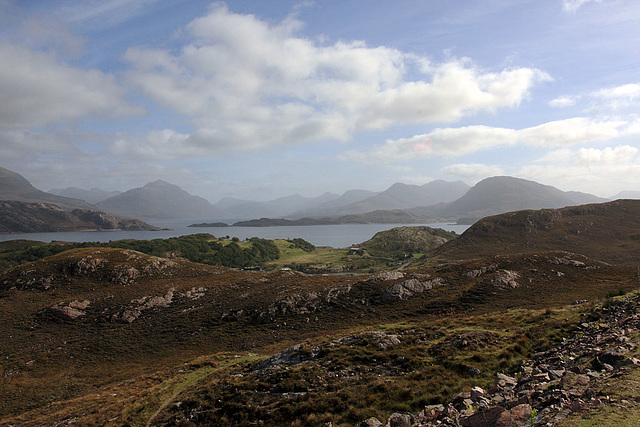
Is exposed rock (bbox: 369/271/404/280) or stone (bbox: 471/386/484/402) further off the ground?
stone (bbox: 471/386/484/402)

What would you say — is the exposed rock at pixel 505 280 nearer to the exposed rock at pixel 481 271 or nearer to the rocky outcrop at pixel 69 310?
the exposed rock at pixel 481 271

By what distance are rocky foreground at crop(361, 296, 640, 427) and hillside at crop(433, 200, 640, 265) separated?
94.7 m

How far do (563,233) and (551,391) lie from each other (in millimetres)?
126158

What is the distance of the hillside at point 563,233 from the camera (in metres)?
93.0

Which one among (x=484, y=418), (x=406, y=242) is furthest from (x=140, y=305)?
(x=406, y=242)

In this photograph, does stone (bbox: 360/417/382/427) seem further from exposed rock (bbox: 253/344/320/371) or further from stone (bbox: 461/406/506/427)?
exposed rock (bbox: 253/344/320/371)

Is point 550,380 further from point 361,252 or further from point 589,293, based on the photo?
point 361,252

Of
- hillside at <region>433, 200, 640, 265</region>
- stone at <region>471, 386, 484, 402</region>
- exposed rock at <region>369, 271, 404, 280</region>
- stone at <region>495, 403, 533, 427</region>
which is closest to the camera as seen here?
stone at <region>495, 403, 533, 427</region>

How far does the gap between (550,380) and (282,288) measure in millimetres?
44424

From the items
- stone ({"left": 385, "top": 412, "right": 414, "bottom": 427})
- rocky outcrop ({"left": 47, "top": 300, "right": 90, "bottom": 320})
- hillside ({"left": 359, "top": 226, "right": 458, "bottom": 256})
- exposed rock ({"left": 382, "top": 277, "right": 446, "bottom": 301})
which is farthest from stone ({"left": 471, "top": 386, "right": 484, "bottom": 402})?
hillside ({"left": 359, "top": 226, "right": 458, "bottom": 256})

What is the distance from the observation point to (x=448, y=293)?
4247 centimetres

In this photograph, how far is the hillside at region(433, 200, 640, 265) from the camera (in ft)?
305

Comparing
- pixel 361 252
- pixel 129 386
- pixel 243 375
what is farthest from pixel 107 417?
pixel 361 252

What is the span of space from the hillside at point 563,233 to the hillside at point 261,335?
187 feet
